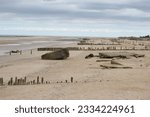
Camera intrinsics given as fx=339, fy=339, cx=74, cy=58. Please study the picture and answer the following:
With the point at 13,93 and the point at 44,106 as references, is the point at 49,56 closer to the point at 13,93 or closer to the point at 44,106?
the point at 13,93

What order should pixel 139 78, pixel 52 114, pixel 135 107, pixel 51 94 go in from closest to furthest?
pixel 52 114, pixel 135 107, pixel 51 94, pixel 139 78

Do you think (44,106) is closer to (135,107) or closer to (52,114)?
(52,114)

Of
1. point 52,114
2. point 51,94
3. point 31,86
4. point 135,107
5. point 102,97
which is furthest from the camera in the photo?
point 31,86

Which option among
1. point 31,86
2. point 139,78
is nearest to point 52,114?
point 31,86

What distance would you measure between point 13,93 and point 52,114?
22.2 ft

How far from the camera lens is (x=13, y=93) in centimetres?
1809

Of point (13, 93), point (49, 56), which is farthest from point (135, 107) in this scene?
point (49, 56)

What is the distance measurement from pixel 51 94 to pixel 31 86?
2906mm

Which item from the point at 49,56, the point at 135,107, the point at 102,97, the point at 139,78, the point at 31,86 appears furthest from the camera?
the point at 49,56

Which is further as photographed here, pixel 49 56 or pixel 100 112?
pixel 49 56

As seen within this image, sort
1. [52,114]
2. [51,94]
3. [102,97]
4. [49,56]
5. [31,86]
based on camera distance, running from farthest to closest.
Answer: [49,56] < [31,86] < [51,94] < [102,97] < [52,114]

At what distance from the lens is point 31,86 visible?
65.6 feet

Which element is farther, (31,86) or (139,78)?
(139,78)

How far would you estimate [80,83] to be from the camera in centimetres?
2088
